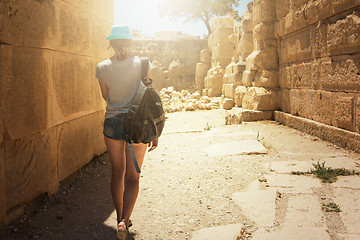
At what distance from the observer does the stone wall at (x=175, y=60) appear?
17.2 meters

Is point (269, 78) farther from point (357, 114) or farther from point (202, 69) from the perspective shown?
point (202, 69)

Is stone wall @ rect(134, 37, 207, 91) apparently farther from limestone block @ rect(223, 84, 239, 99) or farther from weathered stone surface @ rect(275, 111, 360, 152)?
weathered stone surface @ rect(275, 111, 360, 152)

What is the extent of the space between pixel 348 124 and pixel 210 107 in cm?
702

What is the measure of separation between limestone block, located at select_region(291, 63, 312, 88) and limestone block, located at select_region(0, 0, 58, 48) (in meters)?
4.49

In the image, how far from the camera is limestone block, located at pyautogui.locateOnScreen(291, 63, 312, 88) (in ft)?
19.3

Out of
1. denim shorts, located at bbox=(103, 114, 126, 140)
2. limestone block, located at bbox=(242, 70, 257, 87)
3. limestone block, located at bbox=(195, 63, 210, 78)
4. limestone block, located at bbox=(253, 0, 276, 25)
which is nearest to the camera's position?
denim shorts, located at bbox=(103, 114, 126, 140)

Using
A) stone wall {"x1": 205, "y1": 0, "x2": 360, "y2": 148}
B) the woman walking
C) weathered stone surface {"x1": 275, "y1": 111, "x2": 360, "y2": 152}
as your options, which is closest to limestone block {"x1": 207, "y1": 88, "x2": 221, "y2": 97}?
stone wall {"x1": 205, "y1": 0, "x2": 360, "y2": 148}

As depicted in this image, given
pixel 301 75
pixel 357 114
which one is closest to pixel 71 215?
pixel 357 114

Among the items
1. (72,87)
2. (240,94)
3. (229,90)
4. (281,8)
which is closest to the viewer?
(72,87)

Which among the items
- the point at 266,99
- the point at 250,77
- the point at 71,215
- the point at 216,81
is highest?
the point at 216,81

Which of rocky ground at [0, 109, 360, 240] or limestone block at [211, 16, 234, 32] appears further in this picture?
limestone block at [211, 16, 234, 32]

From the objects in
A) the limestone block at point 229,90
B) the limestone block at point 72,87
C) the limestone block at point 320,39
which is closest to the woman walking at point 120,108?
the limestone block at point 72,87

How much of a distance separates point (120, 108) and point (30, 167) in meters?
1.06

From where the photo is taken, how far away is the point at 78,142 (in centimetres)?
384
